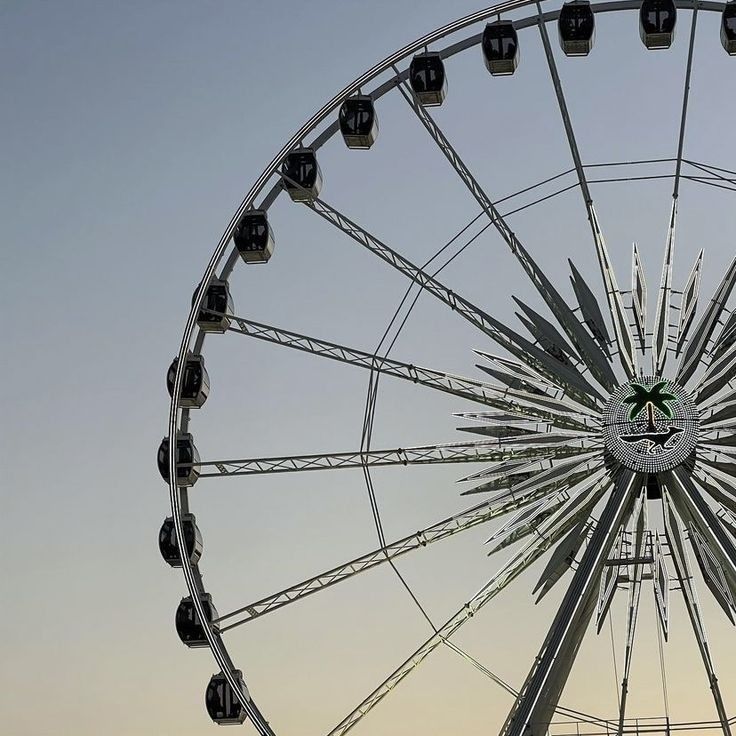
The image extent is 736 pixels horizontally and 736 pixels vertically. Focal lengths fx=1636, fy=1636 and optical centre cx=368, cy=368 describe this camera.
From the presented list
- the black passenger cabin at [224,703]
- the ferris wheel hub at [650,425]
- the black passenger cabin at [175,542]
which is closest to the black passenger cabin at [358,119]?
the ferris wheel hub at [650,425]

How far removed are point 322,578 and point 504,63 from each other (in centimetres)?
795

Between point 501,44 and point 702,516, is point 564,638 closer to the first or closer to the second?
point 702,516

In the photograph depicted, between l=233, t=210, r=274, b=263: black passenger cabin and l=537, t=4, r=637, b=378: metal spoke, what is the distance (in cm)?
444

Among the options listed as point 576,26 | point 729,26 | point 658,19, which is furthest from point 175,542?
point 729,26

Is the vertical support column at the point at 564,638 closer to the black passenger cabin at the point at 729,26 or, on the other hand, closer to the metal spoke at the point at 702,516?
the metal spoke at the point at 702,516

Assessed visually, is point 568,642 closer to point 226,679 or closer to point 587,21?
point 226,679

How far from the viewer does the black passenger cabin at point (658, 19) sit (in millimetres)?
23281

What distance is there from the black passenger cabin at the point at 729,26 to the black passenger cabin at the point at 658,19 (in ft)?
2.47

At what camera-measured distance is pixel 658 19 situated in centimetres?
2331

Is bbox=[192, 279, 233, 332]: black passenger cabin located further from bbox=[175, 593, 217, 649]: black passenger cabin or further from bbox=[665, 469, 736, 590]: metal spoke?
bbox=[665, 469, 736, 590]: metal spoke

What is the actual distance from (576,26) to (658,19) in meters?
1.18

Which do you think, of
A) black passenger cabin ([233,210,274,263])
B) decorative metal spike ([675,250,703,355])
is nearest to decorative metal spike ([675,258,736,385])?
decorative metal spike ([675,250,703,355])

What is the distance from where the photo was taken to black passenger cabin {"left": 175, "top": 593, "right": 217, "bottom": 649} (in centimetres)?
2158

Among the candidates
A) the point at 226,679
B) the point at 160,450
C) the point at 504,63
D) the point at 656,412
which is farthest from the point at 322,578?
the point at 504,63
